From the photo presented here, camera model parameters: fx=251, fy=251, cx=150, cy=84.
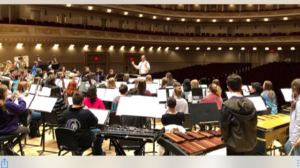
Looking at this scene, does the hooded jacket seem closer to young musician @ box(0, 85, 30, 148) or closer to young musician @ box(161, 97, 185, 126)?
young musician @ box(161, 97, 185, 126)

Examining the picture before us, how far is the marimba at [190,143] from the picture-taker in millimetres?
3367

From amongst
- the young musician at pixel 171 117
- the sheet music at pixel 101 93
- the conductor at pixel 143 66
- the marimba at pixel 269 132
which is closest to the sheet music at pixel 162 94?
the sheet music at pixel 101 93

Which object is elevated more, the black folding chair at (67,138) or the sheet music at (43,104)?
the sheet music at (43,104)

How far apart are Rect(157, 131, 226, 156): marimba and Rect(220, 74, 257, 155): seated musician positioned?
264 millimetres

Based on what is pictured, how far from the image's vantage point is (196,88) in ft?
23.8

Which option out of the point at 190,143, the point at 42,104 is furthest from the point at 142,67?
the point at 190,143

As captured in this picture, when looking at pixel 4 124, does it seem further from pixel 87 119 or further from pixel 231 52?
pixel 231 52

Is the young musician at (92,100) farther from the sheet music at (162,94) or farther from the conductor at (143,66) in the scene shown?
the conductor at (143,66)

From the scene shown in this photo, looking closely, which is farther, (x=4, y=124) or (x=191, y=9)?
(x=191, y=9)

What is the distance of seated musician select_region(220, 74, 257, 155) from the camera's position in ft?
10.6

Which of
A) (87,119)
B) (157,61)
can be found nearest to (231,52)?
(157,61)

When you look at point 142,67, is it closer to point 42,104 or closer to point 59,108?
point 59,108

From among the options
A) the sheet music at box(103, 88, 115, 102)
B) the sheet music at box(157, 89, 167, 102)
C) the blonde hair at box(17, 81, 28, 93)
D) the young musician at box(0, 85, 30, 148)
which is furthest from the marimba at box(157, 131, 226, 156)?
the blonde hair at box(17, 81, 28, 93)

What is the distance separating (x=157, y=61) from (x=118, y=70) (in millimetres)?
4673
